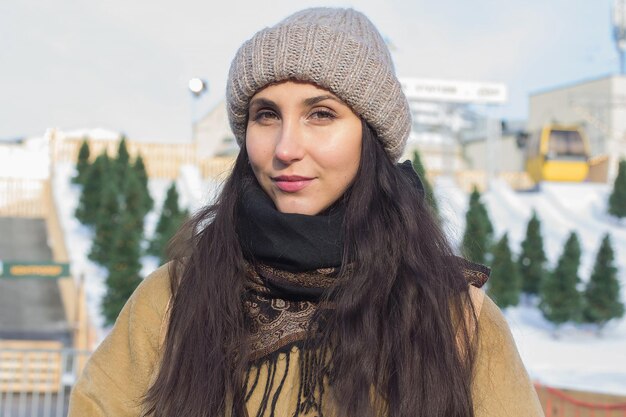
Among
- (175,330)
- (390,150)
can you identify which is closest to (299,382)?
(175,330)

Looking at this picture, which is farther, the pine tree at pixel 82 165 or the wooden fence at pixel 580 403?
the pine tree at pixel 82 165

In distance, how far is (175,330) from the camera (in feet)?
6.42

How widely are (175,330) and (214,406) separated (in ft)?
0.68

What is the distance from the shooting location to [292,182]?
1.93 meters

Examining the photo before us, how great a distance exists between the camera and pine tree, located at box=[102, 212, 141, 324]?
13.3 meters

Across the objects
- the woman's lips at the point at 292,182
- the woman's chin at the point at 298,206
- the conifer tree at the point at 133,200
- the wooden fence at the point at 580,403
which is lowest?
the wooden fence at the point at 580,403

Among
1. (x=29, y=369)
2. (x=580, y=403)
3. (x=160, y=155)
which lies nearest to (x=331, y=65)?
(x=580, y=403)

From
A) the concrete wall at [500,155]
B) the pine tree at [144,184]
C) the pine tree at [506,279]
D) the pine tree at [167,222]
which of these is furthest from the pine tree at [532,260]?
the concrete wall at [500,155]

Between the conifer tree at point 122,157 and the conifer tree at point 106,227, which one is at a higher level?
the conifer tree at point 122,157

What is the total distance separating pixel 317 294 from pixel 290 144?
0.34 m

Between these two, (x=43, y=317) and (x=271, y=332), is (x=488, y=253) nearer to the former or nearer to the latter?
(x=43, y=317)

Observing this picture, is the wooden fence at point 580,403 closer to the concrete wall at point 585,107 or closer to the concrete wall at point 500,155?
the concrete wall at point 585,107

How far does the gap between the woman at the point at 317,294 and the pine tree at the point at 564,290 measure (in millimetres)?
14033

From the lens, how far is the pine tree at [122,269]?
13297 millimetres
